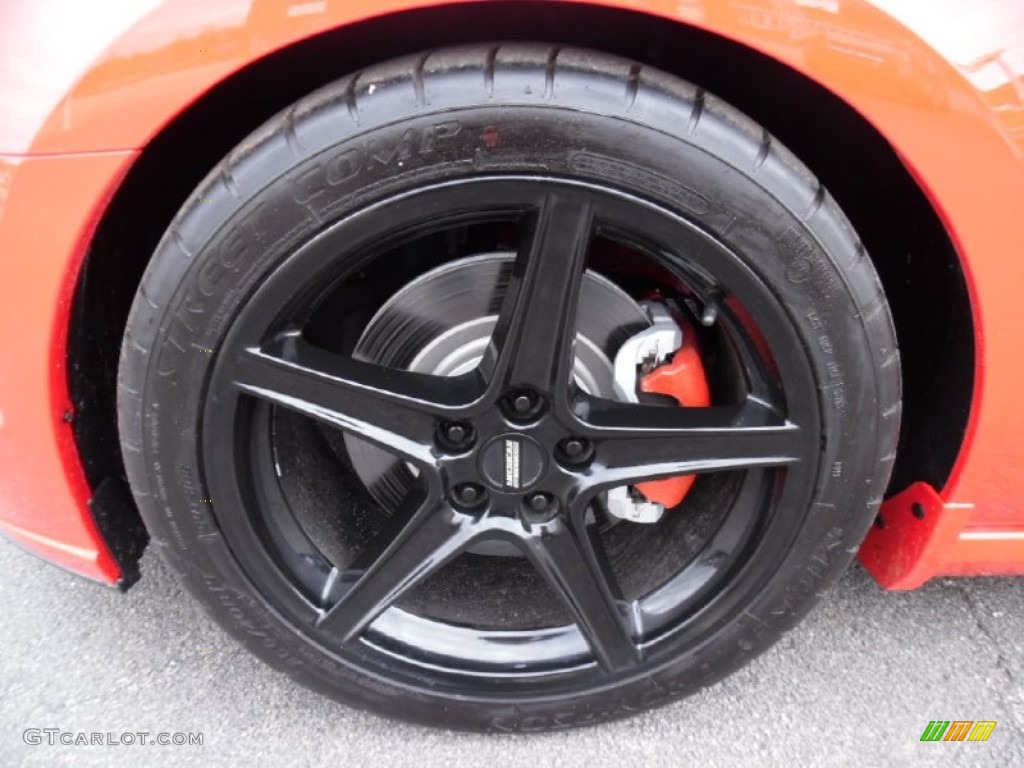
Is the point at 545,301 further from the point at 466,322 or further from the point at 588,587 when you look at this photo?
the point at 588,587

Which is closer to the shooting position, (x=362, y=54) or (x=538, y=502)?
(x=362, y=54)

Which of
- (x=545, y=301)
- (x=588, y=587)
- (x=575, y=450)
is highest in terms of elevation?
(x=545, y=301)

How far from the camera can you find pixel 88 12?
1205 mm

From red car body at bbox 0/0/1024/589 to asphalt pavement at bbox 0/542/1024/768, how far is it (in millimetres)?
661

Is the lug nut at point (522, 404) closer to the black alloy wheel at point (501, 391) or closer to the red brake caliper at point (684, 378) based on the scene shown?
the black alloy wheel at point (501, 391)

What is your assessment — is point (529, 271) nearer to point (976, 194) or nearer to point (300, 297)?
point (300, 297)

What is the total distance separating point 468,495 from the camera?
1.47m

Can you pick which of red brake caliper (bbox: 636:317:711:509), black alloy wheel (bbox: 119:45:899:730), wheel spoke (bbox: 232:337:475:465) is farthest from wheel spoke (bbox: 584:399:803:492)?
wheel spoke (bbox: 232:337:475:465)

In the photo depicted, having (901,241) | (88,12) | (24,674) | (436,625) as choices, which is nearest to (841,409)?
(901,241)

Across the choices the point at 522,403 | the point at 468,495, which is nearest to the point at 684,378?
the point at 522,403

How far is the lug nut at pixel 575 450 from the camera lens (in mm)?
1419

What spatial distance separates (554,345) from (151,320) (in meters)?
0.59

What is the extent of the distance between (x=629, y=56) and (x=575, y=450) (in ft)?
2.09

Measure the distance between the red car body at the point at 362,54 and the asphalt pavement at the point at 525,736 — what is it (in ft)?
2.17
